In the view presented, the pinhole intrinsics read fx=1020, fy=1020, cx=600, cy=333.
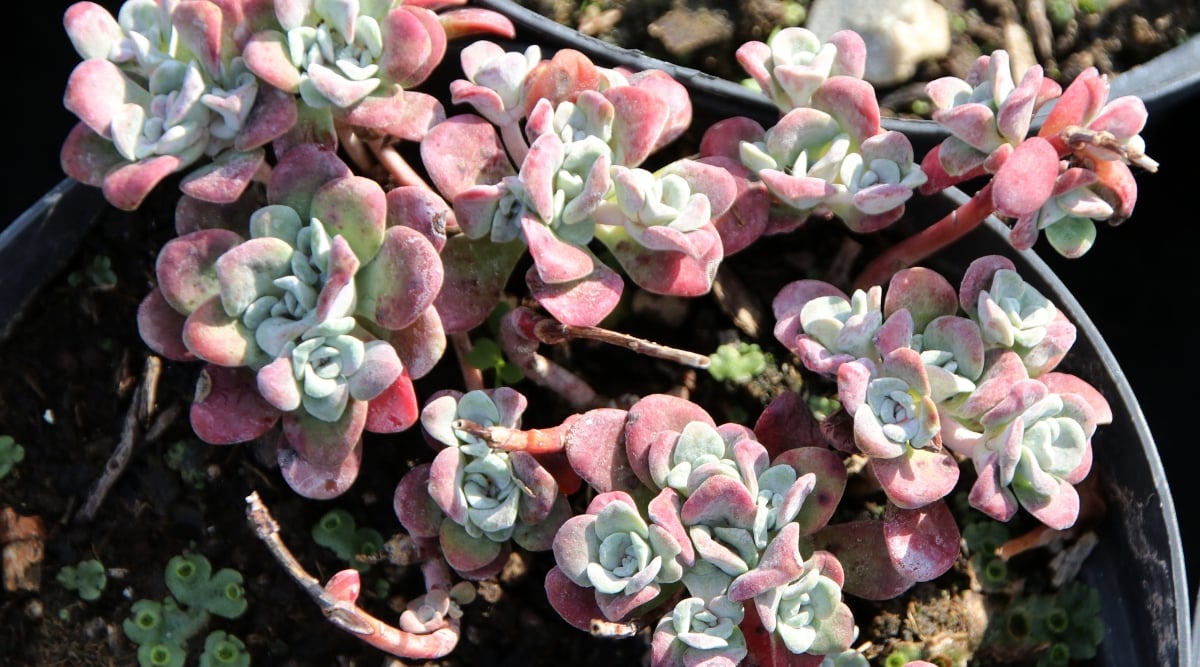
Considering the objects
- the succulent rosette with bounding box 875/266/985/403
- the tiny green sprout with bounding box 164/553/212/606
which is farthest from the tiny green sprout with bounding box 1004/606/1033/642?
the tiny green sprout with bounding box 164/553/212/606

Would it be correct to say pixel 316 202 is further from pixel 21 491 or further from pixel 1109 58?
pixel 1109 58

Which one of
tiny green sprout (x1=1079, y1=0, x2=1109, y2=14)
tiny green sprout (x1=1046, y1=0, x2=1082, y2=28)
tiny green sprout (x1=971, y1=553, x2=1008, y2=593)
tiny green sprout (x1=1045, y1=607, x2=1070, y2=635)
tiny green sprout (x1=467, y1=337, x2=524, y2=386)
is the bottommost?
tiny green sprout (x1=1045, y1=607, x2=1070, y2=635)

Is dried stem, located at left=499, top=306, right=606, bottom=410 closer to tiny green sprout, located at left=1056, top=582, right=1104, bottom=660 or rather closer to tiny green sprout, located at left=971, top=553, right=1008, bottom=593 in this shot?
tiny green sprout, located at left=971, top=553, right=1008, bottom=593

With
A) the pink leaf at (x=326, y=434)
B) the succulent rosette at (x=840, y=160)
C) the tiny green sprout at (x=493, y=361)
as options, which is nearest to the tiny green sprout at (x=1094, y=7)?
the succulent rosette at (x=840, y=160)

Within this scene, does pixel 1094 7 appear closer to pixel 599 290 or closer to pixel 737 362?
pixel 737 362

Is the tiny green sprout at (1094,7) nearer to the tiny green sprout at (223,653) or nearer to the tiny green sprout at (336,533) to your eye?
the tiny green sprout at (336,533)

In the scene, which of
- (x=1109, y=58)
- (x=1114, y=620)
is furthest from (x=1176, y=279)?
(x=1114, y=620)
